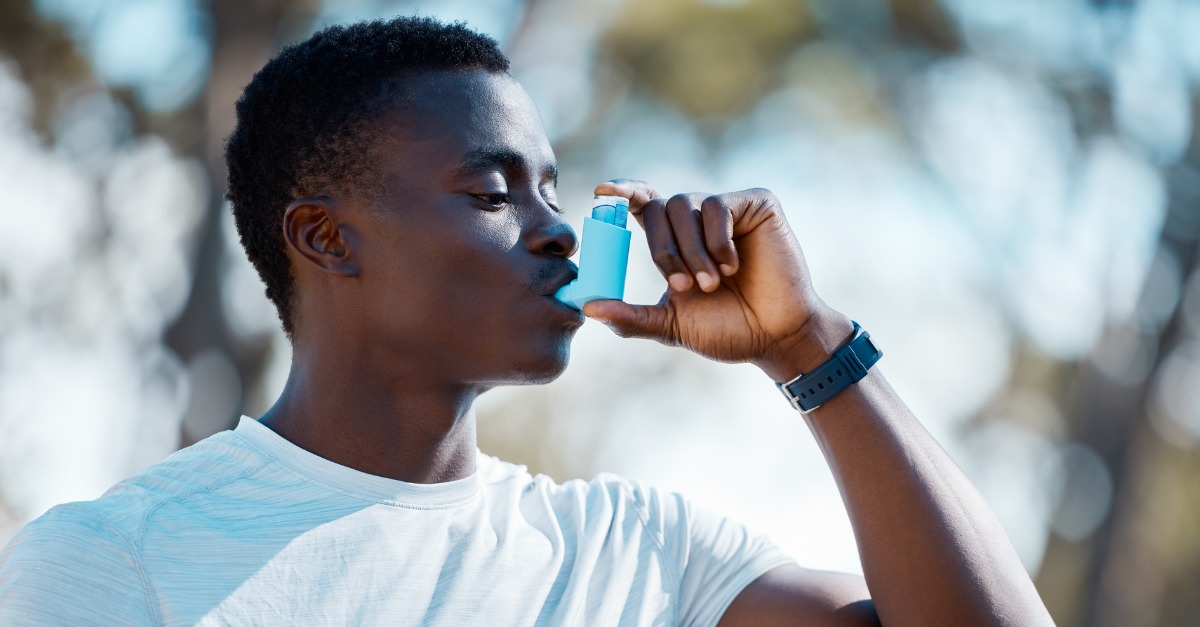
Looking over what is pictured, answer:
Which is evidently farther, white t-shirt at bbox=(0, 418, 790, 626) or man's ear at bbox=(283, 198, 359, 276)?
man's ear at bbox=(283, 198, 359, 276)

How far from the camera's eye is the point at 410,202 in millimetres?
2381

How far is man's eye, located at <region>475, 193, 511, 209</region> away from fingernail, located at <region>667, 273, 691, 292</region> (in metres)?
0.40

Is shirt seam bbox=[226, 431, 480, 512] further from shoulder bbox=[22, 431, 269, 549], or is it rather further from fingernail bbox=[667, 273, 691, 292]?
fingernail bbox=[667, 273, 691, 292]

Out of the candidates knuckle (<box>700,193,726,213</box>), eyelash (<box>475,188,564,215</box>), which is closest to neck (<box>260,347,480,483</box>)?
eyelash (<box>475,188,564,215</box>)

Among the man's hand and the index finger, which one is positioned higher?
the index finger

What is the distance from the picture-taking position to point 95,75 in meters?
6.84

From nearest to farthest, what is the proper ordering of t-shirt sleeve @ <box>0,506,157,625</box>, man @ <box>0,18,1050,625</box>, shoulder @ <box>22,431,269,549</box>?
t-shirt sleeve @ <box>0,506,157,625</box> → shoulder @ <box>22,431,269,549</box> → man @ <box>0,18,1050,625</box>

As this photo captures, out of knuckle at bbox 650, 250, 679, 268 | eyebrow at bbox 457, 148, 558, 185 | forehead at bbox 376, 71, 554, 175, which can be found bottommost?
knuckle at bbox 650, 250, 679, 268

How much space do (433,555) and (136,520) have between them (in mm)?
531

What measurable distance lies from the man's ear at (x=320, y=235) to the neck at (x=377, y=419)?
0.20 m

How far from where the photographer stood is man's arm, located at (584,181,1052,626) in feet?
7.20

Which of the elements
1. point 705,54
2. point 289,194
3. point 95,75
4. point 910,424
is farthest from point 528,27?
point 910,424

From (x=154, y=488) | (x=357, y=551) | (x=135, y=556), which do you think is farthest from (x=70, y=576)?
(x=357, y=551)

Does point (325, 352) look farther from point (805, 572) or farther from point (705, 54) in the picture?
point (705, 54)
